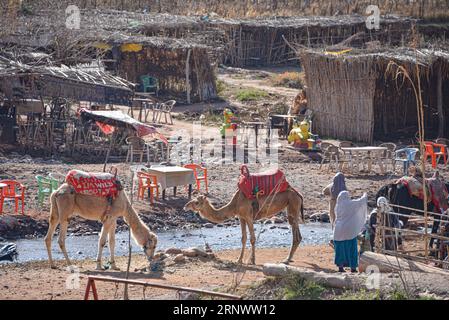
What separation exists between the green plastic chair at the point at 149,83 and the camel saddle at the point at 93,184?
17.8 meters

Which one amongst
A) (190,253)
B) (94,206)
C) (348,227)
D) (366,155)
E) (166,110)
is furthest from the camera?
(166,110)

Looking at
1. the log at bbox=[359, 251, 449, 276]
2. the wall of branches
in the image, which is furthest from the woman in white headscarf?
the wall of branches

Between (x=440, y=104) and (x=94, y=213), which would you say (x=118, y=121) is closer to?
(x=94, y=213)

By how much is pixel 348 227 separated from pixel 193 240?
4708mm

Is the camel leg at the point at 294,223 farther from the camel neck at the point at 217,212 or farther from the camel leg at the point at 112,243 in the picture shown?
the camel leg at the point at 112,243

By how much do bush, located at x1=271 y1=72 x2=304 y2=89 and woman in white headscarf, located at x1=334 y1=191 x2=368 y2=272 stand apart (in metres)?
21.7

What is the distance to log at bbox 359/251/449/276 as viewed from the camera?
1340cm

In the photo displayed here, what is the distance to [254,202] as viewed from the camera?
15688 millimetres

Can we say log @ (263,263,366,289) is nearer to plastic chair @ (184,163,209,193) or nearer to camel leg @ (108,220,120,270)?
camel leg @ (108,220,120,270)

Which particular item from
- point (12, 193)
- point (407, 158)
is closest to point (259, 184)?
point (12, 193)

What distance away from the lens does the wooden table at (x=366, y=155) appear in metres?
22.7
